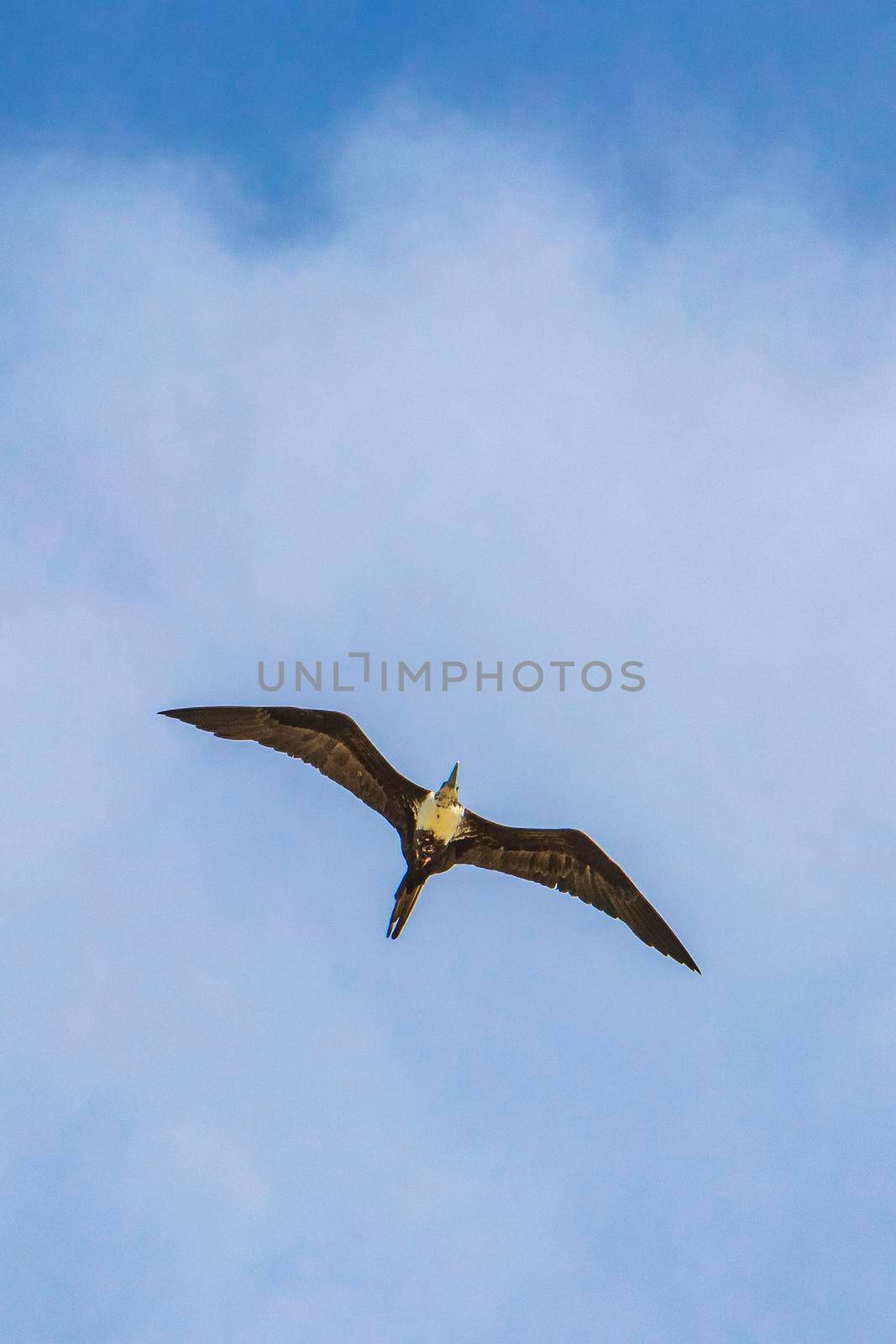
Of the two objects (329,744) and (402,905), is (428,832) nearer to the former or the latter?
(402,905)

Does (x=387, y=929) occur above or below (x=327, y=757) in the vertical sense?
below

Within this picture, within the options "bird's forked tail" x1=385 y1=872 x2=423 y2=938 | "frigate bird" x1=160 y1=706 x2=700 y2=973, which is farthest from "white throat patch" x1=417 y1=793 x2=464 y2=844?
"bird's forked tail" x1=385 y1=872 x2=423 y2=938

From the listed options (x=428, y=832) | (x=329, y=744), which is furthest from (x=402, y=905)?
(x=329, y=744)

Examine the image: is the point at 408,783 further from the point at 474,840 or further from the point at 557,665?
the point at 557,665

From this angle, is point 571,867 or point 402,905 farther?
point 571,867

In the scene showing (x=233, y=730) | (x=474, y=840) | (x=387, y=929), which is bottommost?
(x=387, y=929)

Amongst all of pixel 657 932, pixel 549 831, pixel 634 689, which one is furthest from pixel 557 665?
pixel 657 932

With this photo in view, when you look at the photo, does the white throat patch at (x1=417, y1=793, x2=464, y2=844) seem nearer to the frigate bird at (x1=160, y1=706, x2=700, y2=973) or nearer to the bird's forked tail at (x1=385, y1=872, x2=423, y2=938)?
the frigate bird at (x1=160, y1=706, x2=700, y2=973)
